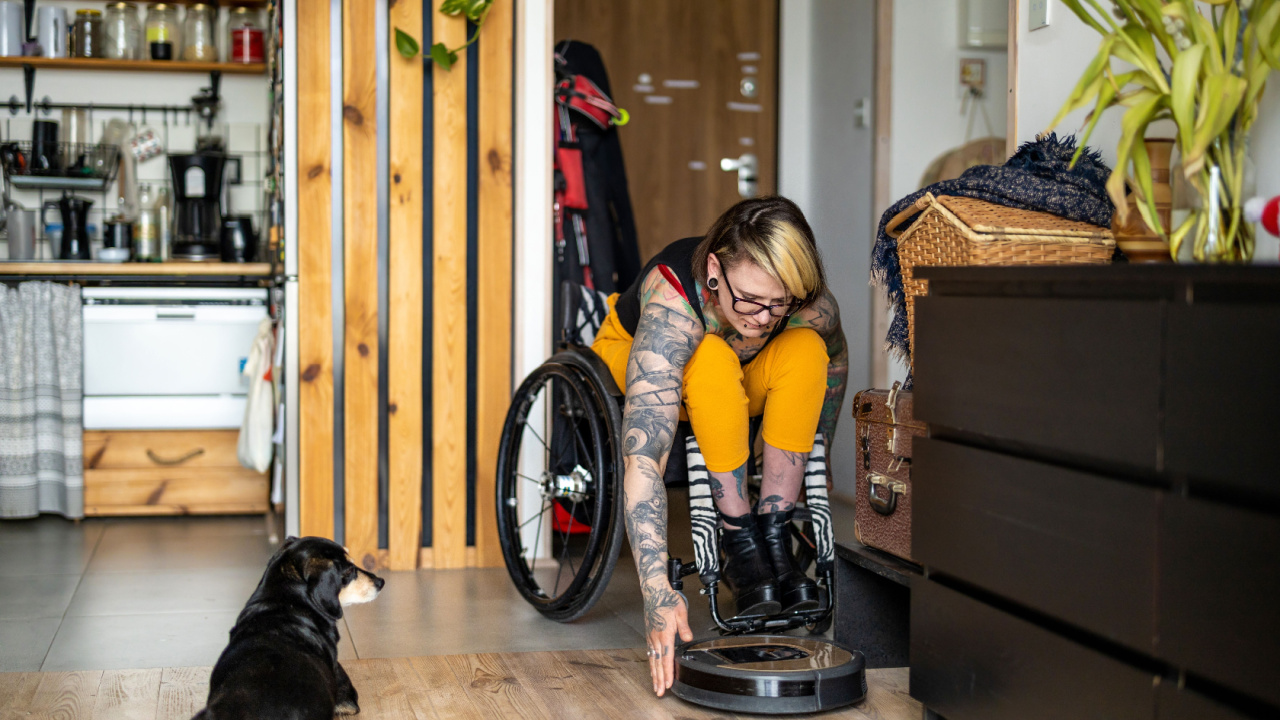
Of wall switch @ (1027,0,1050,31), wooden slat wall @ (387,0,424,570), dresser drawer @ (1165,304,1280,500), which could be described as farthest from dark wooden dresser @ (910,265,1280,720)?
wooden slat wall @ (387,0,424,570)

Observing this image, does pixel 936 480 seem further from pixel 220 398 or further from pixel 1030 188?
pixel 220 398

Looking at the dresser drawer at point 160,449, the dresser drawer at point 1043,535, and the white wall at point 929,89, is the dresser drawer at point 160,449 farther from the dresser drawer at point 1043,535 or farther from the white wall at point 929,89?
the dresser drawer at point 1043,535

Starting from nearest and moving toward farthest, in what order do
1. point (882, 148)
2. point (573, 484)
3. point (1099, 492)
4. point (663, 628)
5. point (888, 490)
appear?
point (1099, 492) → point (663, 628) → point (888, 490) → point (573, 484) → point (882, 148)

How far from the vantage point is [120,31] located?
3.97 m

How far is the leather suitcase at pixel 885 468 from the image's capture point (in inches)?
71.4

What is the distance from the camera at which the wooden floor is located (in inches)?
67.6

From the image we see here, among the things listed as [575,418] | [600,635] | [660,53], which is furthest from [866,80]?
[600,635]

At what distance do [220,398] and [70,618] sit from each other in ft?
4.39

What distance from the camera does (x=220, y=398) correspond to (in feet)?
11.7

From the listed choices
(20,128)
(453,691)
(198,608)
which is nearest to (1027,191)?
(453,691)

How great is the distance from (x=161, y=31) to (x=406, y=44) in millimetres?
1760

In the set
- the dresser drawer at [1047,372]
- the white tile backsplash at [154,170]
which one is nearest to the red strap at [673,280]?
the dresser drawer at [1047,372]

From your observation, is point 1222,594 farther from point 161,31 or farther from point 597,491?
point 161,31

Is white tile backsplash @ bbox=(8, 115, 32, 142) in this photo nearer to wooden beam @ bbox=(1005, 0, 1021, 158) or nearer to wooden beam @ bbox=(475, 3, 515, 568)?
wooden beam @ bbox=(475, 3, 515, 568)
